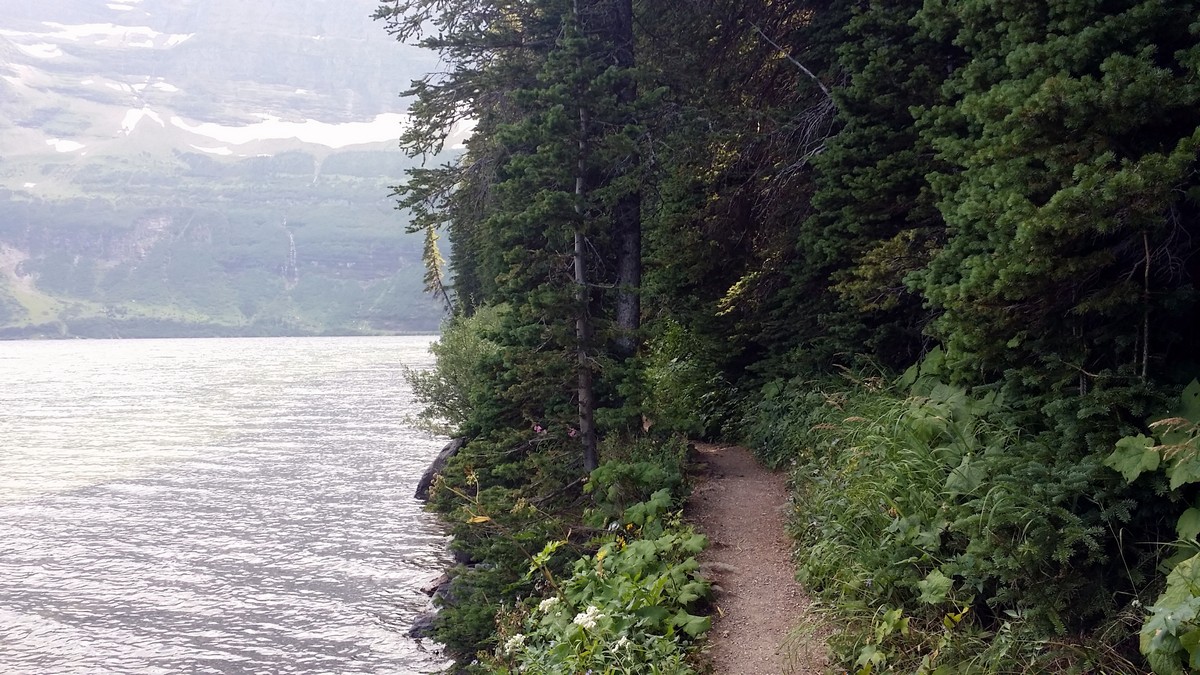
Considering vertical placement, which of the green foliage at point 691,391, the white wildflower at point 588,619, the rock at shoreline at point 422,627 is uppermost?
the green foliage at point 691,391

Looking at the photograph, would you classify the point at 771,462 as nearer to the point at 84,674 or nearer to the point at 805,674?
the point at 805,674

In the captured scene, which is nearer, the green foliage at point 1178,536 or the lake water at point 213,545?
the green foliage at point 1178,536

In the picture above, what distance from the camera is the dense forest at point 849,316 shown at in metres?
5.01

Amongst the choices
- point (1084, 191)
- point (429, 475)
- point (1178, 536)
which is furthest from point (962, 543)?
point (429, 475)

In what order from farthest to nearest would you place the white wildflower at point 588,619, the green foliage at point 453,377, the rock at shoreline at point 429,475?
the green foliage at point 453,377, the rock at shoreline at point 429,475, the white wildflower at point 588,619

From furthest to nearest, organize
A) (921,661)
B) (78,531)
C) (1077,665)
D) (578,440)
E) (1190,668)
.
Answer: (78,531) < (578,440) < (921,661) < (1077,665) < (1190,668)

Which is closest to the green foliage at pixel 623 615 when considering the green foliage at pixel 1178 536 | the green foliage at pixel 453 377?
the green foliage at pixel 1178 536

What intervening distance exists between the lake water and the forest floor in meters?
5.14

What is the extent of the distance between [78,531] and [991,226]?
73.2 ft

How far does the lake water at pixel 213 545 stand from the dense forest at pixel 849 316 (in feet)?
9.36

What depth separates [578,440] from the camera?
1121 cm

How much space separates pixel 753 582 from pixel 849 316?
4.97 metres

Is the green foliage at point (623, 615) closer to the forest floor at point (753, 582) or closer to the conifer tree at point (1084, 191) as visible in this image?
the forest floor at point (753, 582)

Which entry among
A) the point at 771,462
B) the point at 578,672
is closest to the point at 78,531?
the point at 771,462
